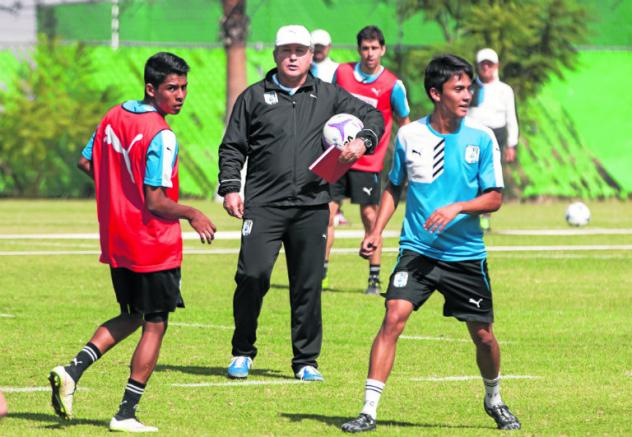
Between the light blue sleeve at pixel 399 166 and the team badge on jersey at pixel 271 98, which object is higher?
the team badge on jersey at pixel 271 98

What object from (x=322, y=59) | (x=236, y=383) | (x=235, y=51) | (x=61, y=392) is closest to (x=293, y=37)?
(x=236, y=383)

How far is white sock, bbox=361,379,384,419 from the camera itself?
8.30m

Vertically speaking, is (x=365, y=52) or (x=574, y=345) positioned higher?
(x=365, y=52)

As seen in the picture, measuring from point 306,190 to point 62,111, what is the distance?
26.2m

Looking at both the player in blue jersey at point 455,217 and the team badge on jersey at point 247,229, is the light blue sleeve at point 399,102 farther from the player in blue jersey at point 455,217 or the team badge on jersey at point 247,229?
the player in blue jersey at point 455,217

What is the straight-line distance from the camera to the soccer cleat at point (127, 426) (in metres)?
8.16

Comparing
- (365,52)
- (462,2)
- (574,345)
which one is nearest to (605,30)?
(462,2)

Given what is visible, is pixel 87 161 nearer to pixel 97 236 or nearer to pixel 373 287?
pixel 373 287

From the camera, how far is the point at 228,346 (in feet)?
38.7

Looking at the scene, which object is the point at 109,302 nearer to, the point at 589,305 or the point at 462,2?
the point at 589,305

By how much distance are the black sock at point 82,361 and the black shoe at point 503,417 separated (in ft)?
6.82

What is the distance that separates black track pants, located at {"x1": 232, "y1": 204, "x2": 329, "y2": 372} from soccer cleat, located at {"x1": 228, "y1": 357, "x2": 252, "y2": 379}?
0.11m

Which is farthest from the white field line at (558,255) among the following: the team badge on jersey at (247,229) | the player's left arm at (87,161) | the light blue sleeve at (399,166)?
the player's left arm at (87,161)

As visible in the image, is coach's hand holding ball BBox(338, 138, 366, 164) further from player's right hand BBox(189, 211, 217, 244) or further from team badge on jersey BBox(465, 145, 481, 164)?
player's right hand BBox(189, 211, 217, 244)
